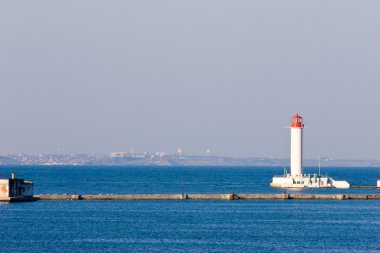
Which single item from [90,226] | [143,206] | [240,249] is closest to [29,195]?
[143,206]

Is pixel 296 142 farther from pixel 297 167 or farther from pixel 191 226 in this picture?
pixel 191 226

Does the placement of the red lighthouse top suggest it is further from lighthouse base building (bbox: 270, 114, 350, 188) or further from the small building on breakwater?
the small building on breakwater

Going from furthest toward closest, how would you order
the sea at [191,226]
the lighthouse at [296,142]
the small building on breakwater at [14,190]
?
1. the lighthouse at [296,142]
2. the small building on breakwater at [14,190]
3. the sea at [191,226]

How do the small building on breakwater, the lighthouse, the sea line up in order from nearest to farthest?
1. the sea
2. the small building on breakwater
3. the lighthouse

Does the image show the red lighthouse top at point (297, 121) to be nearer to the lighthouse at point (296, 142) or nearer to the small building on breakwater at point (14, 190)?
the lighthouse at point (296, 142)

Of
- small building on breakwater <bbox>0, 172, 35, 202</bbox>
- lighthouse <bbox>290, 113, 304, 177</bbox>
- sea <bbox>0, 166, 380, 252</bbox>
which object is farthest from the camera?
lighthouse <bbox>290, 113, 304, 177</bbox>

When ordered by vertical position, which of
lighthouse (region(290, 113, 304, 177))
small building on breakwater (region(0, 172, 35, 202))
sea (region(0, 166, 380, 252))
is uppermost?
lighthouse (region(290, 113, 304, 177))

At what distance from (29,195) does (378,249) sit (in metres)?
50.1

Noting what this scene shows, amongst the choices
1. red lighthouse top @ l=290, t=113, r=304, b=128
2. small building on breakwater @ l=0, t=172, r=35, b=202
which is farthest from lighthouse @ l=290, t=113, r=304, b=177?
small building on breakwater @ l=0, t=172, r=35, b=202

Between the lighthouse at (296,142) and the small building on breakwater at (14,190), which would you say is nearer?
the small building on breakwater at (14,190)

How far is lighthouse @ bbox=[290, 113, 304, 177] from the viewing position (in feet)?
410

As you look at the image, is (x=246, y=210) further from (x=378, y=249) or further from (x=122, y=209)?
(x=378, y=249)

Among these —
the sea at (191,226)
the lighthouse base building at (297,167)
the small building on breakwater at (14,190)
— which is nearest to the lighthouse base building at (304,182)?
the lighthouse base building at (297,167)

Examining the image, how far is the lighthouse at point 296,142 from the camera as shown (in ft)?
410
